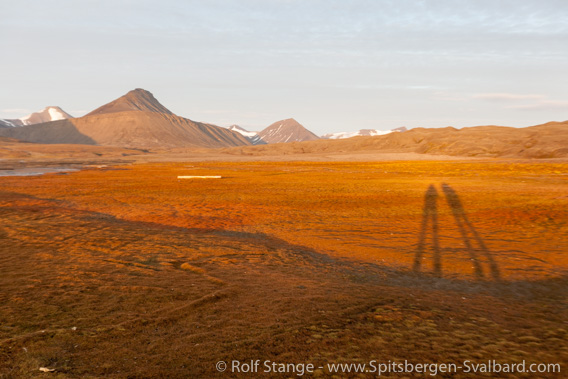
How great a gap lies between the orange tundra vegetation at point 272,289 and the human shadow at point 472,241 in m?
0.09

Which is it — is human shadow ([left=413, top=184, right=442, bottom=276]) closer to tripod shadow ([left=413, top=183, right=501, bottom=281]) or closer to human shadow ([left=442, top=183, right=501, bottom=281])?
tripod shadow ([left=413, top=183, right=501, bottom=281])

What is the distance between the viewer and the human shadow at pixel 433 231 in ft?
37.1

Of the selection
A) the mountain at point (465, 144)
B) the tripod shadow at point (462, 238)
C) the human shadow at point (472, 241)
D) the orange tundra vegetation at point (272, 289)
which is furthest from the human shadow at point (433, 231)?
the mountain at point (465, 144)

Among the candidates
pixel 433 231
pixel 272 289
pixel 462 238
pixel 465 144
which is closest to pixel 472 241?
pixel 462 238

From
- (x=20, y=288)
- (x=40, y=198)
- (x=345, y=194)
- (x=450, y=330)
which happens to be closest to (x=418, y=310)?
(x=450, y=330)

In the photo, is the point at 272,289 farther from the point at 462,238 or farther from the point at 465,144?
the point at 465,144

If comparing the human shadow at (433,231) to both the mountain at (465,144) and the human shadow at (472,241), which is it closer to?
the human shadow at (472,241)

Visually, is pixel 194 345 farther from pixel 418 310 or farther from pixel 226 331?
pixel 418 310

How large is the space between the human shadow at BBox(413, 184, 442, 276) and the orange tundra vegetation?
10cm

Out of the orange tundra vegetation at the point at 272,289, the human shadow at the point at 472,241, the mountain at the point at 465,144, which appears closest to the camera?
the orange tundra vegetation at the point at 272,289

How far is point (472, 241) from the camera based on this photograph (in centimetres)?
1452

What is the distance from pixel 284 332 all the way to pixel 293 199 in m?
20.2

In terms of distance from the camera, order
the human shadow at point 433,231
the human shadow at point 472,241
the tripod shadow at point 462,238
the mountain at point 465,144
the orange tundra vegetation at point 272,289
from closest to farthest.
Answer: the orange tundra vegetation at point 272,289 < the human shadow at point 472,241 < the tripod shadow at point 462,238 < the human shadow at point 433,231 < the mountain at point 465,144

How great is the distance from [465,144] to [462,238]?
123m
